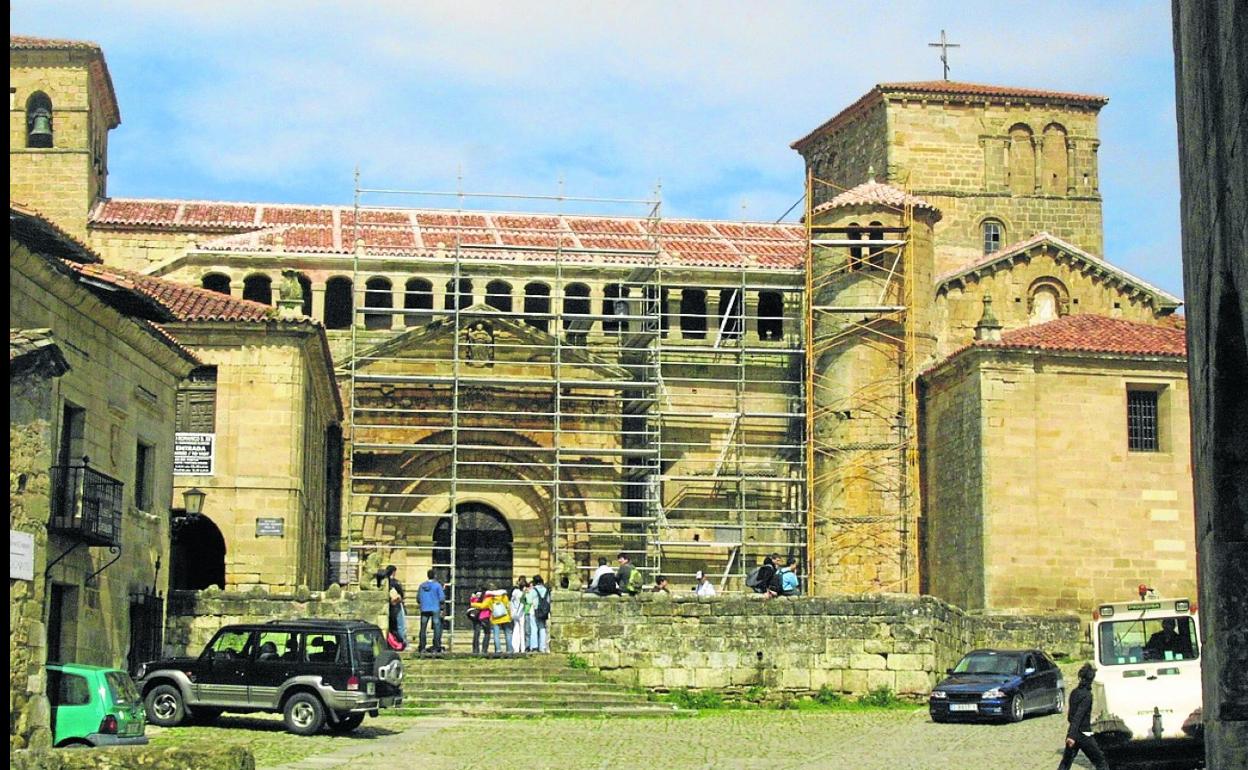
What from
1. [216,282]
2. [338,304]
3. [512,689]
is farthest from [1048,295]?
[512,689]

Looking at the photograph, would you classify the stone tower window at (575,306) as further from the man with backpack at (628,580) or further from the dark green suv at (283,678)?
the dark green suv at (283,678)

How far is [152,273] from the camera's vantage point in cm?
4134

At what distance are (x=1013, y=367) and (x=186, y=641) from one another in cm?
1782

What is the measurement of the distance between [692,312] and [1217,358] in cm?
3478

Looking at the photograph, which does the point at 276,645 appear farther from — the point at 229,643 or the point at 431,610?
the point at 431,610

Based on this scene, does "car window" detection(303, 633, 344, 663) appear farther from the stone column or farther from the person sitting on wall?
the stone column

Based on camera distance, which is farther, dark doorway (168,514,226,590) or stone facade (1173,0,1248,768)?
dark doorway (168,514,226,590)

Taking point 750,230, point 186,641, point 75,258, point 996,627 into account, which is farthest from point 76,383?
point 750,230

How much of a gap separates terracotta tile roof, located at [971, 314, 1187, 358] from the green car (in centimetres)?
2347

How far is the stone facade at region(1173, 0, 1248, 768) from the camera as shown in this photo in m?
8.68

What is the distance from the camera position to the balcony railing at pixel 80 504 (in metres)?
23.7

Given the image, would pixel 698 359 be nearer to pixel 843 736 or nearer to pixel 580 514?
pixel 580 514

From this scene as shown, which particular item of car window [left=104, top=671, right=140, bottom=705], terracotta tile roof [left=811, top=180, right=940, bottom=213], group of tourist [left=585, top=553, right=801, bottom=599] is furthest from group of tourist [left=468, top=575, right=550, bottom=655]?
terracotta tile roof [left=811, top=180, right=940, bottom=213]

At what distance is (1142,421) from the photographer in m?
39.7
